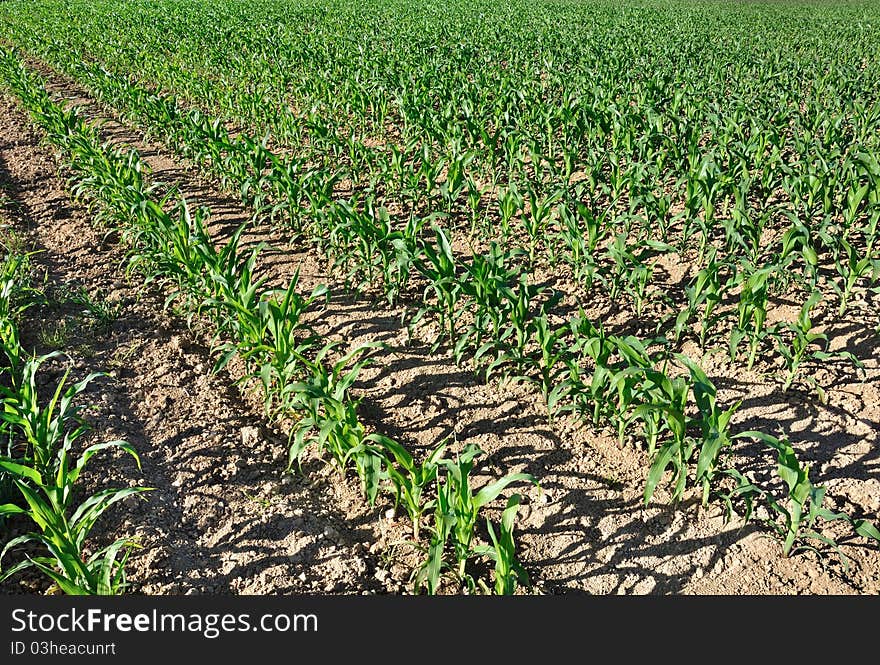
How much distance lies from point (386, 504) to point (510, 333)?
1.35 m

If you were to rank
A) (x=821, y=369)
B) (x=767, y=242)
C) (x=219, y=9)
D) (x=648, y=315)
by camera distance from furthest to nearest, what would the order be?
(x=219, y=9) < (x=767, y=242) < (x=648, y=315) < (x=821, y=369)

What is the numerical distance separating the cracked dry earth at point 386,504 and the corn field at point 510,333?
0.07 feet

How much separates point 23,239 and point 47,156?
3094 millimetres

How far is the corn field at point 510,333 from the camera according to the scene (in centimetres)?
295

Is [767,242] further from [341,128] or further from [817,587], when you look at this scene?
[341,128]

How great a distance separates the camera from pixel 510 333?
13.2 feet

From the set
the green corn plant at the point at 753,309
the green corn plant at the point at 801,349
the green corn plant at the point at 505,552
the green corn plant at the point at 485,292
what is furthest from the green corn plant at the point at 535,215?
the green corn plant at the point at 505,552

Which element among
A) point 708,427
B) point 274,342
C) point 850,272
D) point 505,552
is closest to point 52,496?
point 274,342

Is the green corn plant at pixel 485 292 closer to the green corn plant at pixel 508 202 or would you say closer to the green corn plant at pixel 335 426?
the green corn plant at pixel 335 426

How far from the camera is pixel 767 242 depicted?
5.51 meters

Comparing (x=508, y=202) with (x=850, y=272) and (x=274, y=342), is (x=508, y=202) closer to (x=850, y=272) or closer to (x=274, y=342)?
(x=274, y=342)

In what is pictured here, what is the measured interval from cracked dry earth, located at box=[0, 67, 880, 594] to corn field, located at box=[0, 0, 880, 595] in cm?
2

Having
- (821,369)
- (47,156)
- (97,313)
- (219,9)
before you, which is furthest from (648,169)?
(219,9)

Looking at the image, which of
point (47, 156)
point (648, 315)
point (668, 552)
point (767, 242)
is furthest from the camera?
point (47, 156)
